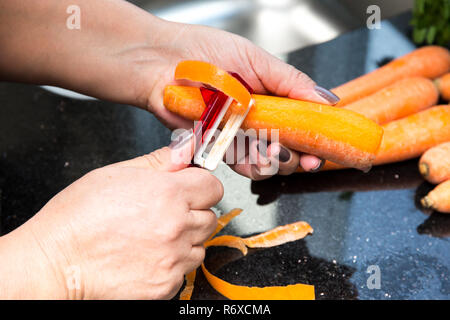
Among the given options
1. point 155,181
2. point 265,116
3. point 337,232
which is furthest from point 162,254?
point 337,232

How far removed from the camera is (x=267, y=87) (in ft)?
3.58

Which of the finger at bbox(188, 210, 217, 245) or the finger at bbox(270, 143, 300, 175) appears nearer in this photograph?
the finger at bbox(188, 210, 217, 245)

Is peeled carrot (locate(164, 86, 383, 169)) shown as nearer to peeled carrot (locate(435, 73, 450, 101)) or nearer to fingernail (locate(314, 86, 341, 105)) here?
fingernail (locate(314, 86, 341, 105))

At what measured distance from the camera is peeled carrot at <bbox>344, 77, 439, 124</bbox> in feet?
4.18

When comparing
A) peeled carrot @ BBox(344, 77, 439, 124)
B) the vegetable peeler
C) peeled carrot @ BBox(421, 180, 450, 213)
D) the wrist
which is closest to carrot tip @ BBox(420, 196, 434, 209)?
peeled carrot @ BBox(421, 180, 450, 213)

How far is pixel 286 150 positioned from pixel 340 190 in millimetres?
242

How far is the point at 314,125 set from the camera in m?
0.94

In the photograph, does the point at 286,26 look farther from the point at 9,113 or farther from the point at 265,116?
the point at 9,113

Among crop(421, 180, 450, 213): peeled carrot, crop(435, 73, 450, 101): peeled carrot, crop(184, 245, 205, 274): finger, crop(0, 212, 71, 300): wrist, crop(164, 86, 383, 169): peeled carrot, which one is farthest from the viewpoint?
crop(435, 73, 450, 101): peeled carrot

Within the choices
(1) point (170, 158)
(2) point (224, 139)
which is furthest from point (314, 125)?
(1) point (170, 158)

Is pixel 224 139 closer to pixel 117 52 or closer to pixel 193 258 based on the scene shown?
pixel 193 258

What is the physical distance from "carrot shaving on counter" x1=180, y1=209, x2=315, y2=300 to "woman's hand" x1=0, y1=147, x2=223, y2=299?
0.18 metres

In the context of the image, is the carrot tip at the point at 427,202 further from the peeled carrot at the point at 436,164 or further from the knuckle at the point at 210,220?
the knuckle at the point at 210,220

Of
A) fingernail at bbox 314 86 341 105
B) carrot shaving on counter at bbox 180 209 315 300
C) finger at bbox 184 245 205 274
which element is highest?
fingernail at bbox 314 86 341 105
